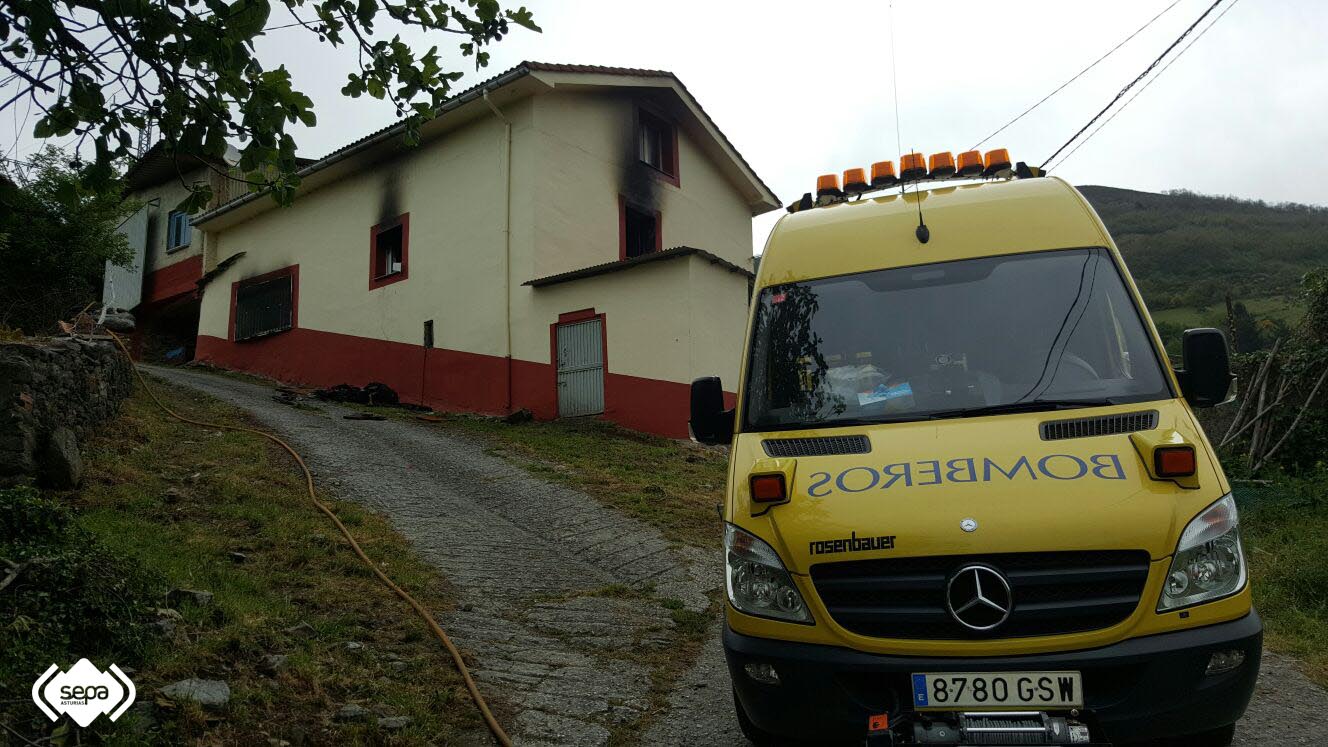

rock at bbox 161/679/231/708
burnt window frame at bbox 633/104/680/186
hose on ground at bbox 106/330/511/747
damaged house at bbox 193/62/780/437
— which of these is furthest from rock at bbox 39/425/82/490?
burnt window frame at bbox 633/104/680/186

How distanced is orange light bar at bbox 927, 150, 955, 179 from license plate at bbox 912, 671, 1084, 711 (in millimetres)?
3157

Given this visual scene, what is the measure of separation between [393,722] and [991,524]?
2609mm

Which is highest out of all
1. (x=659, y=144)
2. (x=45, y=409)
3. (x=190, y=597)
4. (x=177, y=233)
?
(x=177, y=233)

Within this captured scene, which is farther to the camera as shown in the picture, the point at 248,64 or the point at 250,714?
the point at 248,64

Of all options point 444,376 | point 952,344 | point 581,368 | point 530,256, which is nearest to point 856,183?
point 952,344

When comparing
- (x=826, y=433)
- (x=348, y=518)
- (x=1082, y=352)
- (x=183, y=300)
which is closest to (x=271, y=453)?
(x=348, y=518)

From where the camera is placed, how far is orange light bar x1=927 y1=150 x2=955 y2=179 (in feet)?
16.8

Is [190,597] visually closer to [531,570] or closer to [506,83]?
[531,570]

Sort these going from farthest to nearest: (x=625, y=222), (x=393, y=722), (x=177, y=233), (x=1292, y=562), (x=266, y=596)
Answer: (x=177, y=233) → (x=625, y=222) → (x=1292, y=562) → (x=266, y=596) → (x=393, y=722)

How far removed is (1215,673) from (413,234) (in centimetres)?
1786

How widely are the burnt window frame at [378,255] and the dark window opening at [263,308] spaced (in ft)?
11.6

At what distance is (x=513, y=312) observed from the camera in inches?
661

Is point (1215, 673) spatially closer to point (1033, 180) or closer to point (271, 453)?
point (1033, 180)

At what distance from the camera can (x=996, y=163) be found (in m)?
5.06
